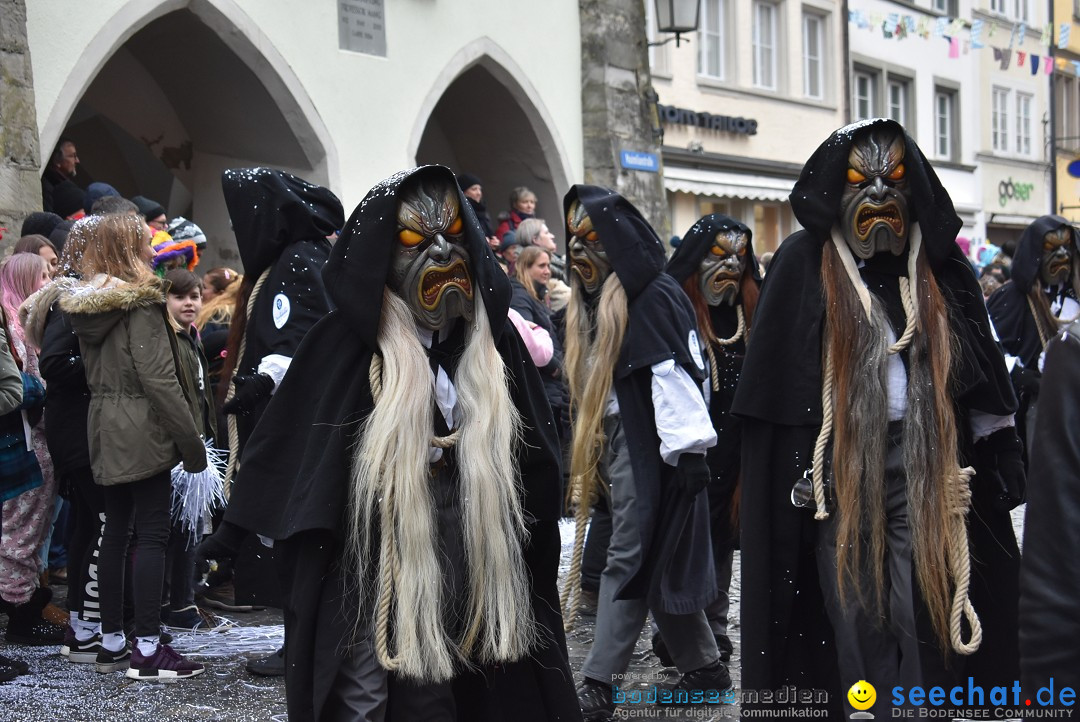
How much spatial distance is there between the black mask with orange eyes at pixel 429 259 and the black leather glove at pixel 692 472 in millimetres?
1607

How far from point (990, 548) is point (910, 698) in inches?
22.0

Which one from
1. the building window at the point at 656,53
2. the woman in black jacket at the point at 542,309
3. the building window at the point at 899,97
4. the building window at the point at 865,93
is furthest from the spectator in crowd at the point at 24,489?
the building window at the point at 899,97

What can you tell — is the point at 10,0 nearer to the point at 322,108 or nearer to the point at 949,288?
the point at 322,108

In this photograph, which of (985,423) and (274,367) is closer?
(985,423)

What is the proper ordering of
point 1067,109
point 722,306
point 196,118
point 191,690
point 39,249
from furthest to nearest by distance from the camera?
1. point 1067,109
2. point 196,118
3. point 39,249
4. point 722,306
5. point 191,690

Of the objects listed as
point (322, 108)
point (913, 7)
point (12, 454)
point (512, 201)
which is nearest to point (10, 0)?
point (322, 108)

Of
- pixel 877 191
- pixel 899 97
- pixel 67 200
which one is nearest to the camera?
pixel 877 191

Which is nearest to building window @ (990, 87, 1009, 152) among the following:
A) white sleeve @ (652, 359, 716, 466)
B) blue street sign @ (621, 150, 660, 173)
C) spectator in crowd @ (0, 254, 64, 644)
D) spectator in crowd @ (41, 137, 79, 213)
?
blue street sign @ (621, 150, 660, 173)

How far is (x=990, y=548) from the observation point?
3.98m

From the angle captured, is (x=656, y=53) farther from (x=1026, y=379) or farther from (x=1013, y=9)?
(x=1013, y=9)

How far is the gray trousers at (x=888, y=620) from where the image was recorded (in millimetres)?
3771

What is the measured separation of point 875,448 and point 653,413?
4.59 ft

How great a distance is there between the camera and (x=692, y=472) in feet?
15.8

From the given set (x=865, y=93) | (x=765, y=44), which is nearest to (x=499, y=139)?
(x=765, y=44)
